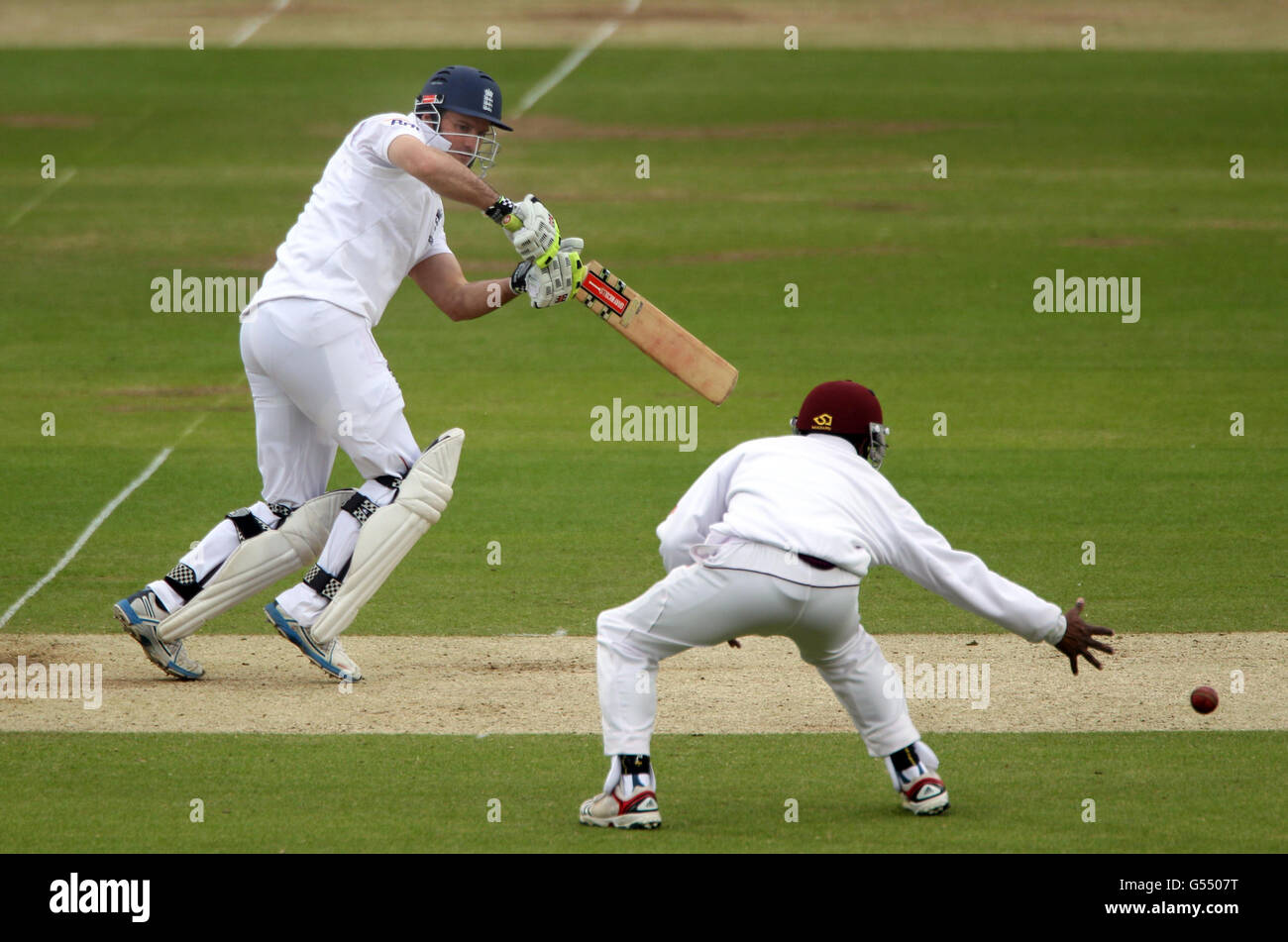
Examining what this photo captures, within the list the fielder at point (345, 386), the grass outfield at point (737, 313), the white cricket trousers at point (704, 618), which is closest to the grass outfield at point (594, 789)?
the white cricket trousers at point (704, 618)

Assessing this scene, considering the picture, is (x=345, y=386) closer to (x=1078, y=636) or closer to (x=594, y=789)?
(x=594, y=789)

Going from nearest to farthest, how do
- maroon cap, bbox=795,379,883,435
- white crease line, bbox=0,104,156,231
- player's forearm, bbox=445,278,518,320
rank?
maroon cap, bbox=795,379,883,435 → player's forearm, bbox=445,278,518,320 → white crease line, bbox=0,104,156,231

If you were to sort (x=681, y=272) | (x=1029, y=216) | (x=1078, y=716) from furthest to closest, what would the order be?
(x=1029, y=216)
(x=681, y=272)
(x=1078, y=716)

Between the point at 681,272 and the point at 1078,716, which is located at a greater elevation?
the point at 681,272

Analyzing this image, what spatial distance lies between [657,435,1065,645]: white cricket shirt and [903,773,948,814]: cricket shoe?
0.58 meters

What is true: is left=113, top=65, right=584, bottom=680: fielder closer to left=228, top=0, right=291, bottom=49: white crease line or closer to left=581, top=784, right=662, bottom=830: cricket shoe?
left=581, top=784, right=662, bottom=830: cricket shoe

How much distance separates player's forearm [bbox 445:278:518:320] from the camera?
25.9 ft

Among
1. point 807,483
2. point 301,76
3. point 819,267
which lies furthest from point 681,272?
point 807,483

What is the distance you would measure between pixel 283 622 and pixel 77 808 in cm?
172

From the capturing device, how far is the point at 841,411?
5.91 metres

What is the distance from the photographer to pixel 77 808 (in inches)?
229

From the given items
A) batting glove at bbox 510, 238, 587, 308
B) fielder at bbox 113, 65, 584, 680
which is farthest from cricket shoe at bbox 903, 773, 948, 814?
batting glove at bbox 510, 238, 587, 308

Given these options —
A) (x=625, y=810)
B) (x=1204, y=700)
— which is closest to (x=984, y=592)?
(x=625, y=810)

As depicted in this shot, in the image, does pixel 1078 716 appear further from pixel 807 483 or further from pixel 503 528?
pixel 503 528
